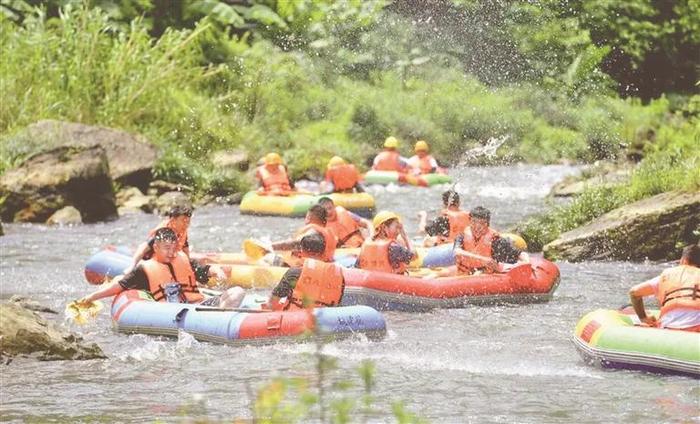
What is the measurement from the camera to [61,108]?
20.8 metres

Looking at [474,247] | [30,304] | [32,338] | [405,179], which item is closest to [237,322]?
[32,338]

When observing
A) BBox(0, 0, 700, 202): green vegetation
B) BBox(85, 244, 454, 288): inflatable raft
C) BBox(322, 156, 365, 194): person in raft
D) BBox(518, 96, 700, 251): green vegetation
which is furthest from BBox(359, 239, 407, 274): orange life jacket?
BBox(0, 0, 700, 202): green vegetation

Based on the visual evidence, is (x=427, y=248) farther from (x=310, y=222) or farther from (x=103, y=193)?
(x=103, y=193)

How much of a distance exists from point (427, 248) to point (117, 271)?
3.08 metres

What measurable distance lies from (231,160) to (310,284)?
1260cm

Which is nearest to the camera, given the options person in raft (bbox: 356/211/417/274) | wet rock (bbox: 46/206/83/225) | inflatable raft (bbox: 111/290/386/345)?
inflatable raft (bbox: 111/290/386/345)

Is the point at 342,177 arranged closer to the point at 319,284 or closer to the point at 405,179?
the point at 405,179

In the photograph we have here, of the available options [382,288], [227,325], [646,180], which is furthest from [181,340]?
[646,180]

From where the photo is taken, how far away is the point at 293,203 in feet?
61.8

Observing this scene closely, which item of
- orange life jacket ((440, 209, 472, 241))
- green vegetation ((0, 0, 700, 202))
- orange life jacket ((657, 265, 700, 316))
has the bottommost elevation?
orange life jacket ((440, 209, 472, 241))

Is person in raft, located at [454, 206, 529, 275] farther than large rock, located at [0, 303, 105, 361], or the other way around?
person in raft, located at [454, 206, 529, 275]

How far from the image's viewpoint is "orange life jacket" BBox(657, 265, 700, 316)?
8.55 meters

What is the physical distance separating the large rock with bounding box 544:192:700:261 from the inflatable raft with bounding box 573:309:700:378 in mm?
4995

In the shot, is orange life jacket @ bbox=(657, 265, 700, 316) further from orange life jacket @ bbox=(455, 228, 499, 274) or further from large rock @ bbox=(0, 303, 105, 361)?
large rock @ bbox=(0, 303, 105, 361)
